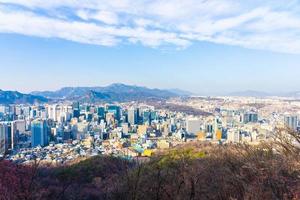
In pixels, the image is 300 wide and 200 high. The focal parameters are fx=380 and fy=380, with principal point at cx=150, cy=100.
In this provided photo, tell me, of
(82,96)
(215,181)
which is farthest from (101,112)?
(215,181)

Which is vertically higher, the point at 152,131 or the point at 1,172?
the point at 1,172

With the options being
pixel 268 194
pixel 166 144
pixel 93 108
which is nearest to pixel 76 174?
pixel 268 194

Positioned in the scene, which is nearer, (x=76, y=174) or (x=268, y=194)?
(x=268, y=194)

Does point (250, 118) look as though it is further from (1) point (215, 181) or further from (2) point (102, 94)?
(1) point (215, 181)

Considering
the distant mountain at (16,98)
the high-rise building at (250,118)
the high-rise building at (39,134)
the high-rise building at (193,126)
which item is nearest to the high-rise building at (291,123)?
the high-rise building at (193,126)

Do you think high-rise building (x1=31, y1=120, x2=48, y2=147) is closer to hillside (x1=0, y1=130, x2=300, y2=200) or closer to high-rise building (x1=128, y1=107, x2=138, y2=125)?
high-rise building (x1=128, y1=107, x2=138, y2=125)

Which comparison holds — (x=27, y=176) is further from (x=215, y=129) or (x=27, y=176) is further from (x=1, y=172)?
(x=215, y=129)

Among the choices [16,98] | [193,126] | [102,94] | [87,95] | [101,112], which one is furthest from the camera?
[102,94]

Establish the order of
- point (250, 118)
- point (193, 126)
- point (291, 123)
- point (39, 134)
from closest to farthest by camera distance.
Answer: point (291, 123) < point (39, 134) < point (193, 126) < point (250, 118)
